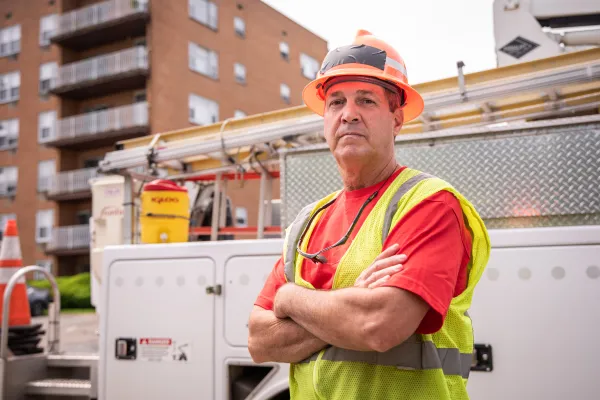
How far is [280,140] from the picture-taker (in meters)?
4.74

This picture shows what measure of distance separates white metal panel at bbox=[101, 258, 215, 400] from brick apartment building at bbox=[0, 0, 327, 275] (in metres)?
23.9

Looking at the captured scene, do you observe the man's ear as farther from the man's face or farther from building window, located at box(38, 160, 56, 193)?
building window, located at box(38, 160, 56, 193)

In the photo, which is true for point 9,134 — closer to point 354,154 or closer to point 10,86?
point 10,86

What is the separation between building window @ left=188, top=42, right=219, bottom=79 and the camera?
2962 centimetres

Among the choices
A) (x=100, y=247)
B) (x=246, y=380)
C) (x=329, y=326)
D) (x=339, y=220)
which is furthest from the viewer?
(x=100, y=247)

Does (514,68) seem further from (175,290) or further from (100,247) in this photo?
(100,247)

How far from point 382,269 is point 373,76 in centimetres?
76

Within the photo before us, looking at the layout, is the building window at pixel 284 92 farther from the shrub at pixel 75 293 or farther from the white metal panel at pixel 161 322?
the white metal panel at pixel 161 322

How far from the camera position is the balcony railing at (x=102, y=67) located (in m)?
27.4

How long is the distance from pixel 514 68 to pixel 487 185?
104 centimetres

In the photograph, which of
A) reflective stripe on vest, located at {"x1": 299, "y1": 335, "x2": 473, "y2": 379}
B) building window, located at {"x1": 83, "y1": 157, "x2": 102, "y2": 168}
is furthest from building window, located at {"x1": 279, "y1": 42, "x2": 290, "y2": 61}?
reflective stripe on vest, located at {"x1": 299, "y1": 335, "x2": 473, "y2": 379}

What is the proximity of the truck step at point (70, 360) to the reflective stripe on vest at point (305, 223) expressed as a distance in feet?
11.7

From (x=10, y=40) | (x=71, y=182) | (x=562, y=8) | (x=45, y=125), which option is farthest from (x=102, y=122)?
(x=562, y=8)

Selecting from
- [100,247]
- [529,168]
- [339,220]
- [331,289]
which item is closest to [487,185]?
[529,168]
